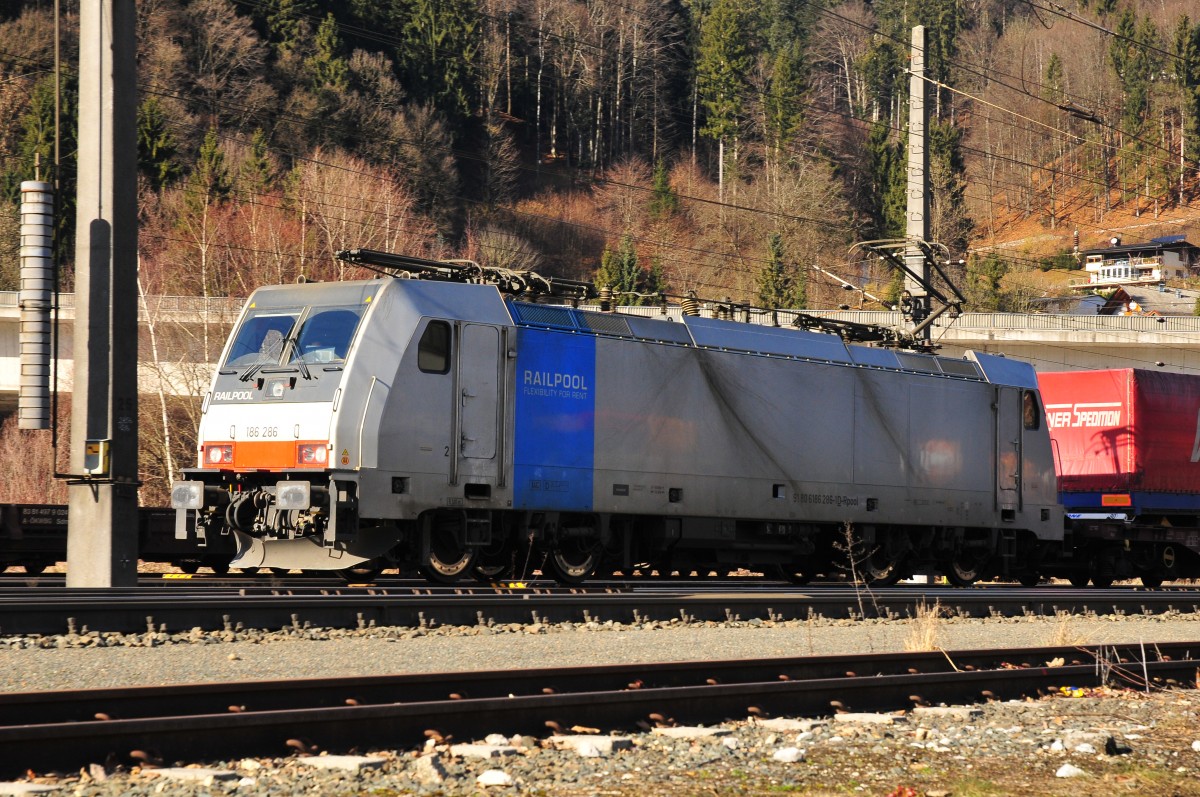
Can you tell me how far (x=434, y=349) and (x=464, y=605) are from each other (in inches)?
147

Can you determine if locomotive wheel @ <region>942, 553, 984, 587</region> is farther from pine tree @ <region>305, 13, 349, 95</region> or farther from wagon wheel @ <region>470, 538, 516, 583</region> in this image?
pine tree @ <region>305, 13, 349, 95</region>

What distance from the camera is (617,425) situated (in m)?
17.2

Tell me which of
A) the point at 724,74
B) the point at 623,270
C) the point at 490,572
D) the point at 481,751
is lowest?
the point at 481,751

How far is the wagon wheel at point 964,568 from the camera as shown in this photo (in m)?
22.1

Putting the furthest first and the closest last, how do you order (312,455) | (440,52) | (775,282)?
1. (440,52)
2. (775,282)
3. (312,455)

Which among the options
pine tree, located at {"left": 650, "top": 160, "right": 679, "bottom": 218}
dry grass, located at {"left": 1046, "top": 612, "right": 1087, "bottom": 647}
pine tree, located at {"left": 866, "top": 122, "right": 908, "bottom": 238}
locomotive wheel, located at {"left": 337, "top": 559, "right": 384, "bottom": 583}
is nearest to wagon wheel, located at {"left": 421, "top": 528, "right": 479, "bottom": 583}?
locomotive wheel, located at {"left": 337, "top": 559, "right": 384, "bottom": 583}

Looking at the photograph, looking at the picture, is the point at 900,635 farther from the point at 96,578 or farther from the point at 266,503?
the point at 96,578

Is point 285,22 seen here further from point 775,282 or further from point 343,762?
point 343,762

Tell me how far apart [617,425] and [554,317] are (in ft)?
4.99

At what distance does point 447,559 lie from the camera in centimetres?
1606

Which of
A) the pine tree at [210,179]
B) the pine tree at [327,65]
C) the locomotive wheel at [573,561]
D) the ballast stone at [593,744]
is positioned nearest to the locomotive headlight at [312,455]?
the locomotive wheel at [573,561]

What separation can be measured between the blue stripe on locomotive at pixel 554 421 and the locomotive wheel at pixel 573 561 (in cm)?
71

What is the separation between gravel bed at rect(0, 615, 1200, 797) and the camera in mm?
6664

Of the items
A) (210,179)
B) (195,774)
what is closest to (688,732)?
(195,774)
